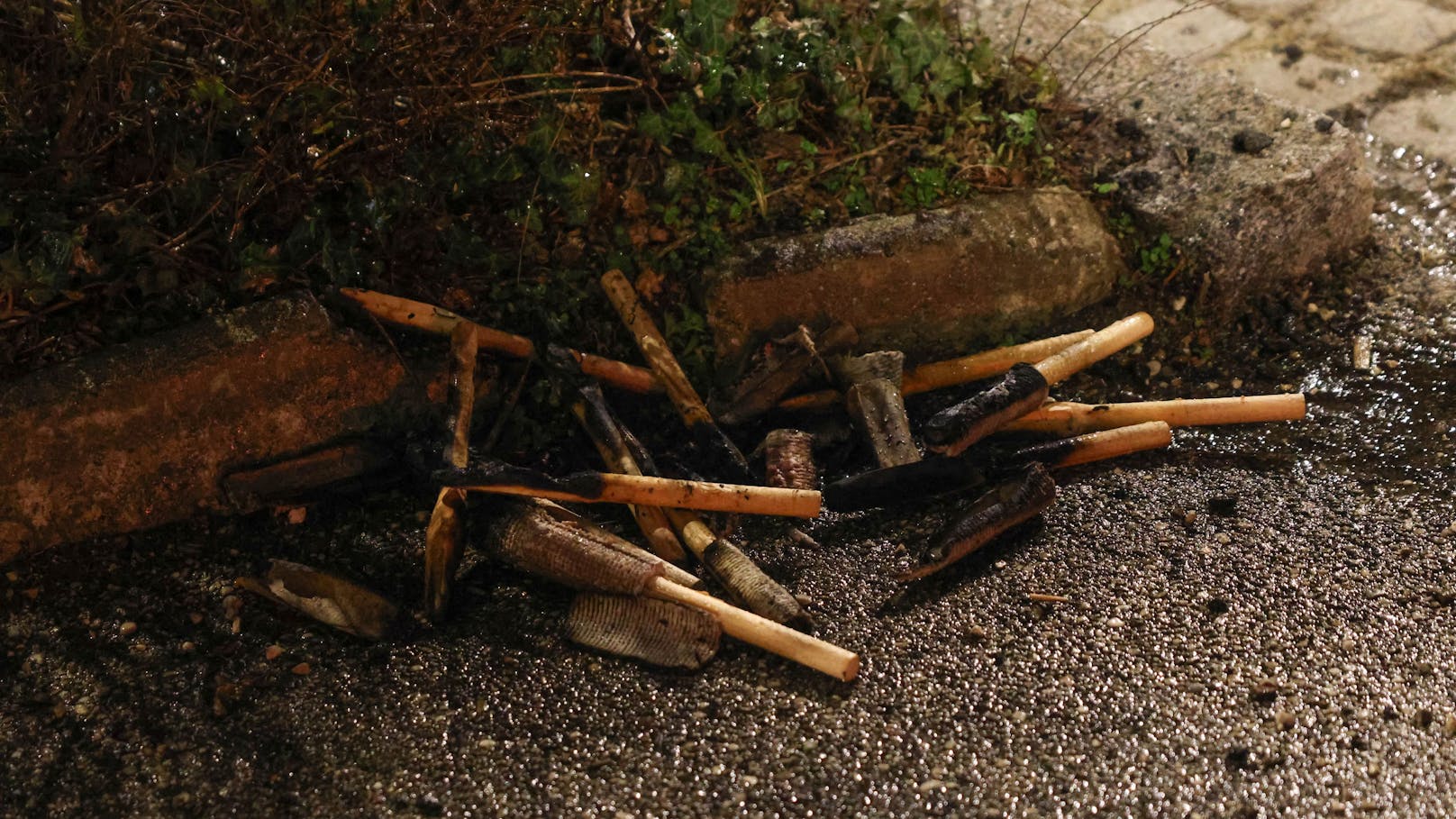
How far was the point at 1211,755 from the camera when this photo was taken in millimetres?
2605

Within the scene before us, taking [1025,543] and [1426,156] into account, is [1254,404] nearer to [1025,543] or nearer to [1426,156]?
[1025,543]

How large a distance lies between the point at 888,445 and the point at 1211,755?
1.25m

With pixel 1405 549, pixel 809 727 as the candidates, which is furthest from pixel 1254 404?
pixel 809 727

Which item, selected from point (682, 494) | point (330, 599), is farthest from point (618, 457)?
point (330, 599)

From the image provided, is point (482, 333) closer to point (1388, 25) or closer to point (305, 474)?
point (305, 474)

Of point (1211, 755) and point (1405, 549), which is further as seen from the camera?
point (1405, 549)

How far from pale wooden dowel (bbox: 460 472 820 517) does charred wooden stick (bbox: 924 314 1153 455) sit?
46cm

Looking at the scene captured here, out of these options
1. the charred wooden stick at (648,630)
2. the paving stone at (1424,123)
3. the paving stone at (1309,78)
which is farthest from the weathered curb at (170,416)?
the paving stone at (1424,123)

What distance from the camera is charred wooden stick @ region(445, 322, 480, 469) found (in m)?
3.25

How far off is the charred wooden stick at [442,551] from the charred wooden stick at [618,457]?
0.49 m

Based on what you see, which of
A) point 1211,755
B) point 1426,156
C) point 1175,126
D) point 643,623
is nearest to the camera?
point 1211,755

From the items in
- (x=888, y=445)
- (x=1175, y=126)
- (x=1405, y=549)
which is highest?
(x=1175, y=126)

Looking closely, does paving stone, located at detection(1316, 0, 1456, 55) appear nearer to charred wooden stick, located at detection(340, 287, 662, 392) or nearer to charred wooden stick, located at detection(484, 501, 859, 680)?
charred wooden stick, located at detection(340, 287, 662, 392)

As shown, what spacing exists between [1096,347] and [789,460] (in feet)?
3.94
